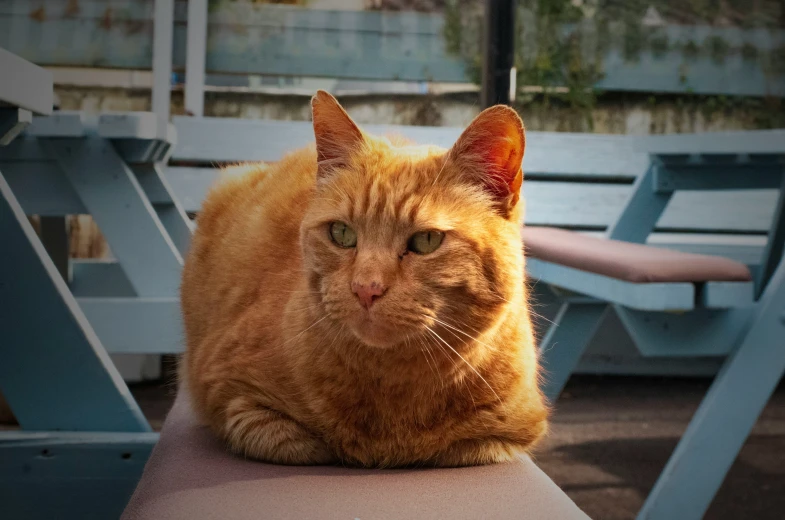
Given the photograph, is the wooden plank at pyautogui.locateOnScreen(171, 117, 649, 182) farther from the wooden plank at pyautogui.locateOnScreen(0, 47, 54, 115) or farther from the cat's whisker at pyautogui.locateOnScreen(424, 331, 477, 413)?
the cat's whisker at pyautogui.locateOnScreen(424, 331, 477, 413)

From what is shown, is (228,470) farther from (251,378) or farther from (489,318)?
(489,318)

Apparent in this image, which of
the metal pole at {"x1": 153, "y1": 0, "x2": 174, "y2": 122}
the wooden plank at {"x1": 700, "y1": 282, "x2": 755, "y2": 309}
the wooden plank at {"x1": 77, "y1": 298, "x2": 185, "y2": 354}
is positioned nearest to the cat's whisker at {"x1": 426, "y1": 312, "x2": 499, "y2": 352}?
the wooden plank at {"x1": 700, "y1": 282, "x2": 755, "y2": 309}

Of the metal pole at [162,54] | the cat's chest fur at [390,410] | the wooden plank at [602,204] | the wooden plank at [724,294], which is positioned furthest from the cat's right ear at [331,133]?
the wooden plank at [602,204]

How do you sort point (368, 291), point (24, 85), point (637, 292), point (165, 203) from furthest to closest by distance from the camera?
point (165, 203) → point (637, 292) → point (24, 85) → point (368, 291)

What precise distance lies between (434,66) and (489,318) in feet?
7.34

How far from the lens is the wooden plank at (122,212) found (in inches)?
86.5

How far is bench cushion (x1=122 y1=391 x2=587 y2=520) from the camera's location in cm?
84

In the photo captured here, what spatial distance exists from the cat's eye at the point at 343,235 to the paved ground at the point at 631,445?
4.88ft

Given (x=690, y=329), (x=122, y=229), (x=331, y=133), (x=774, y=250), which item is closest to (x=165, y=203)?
(x=122, y=229)

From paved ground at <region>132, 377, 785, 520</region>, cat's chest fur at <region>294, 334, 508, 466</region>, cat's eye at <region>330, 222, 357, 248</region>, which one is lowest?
paved ground at <region>132, 377, 785, 520</region>

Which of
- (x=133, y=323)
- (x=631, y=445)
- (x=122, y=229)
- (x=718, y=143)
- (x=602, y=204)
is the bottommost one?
(x=631, y=445)

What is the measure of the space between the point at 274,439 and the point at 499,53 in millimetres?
1580

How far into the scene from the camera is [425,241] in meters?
0.93

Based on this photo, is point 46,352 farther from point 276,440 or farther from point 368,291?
point 368,291
